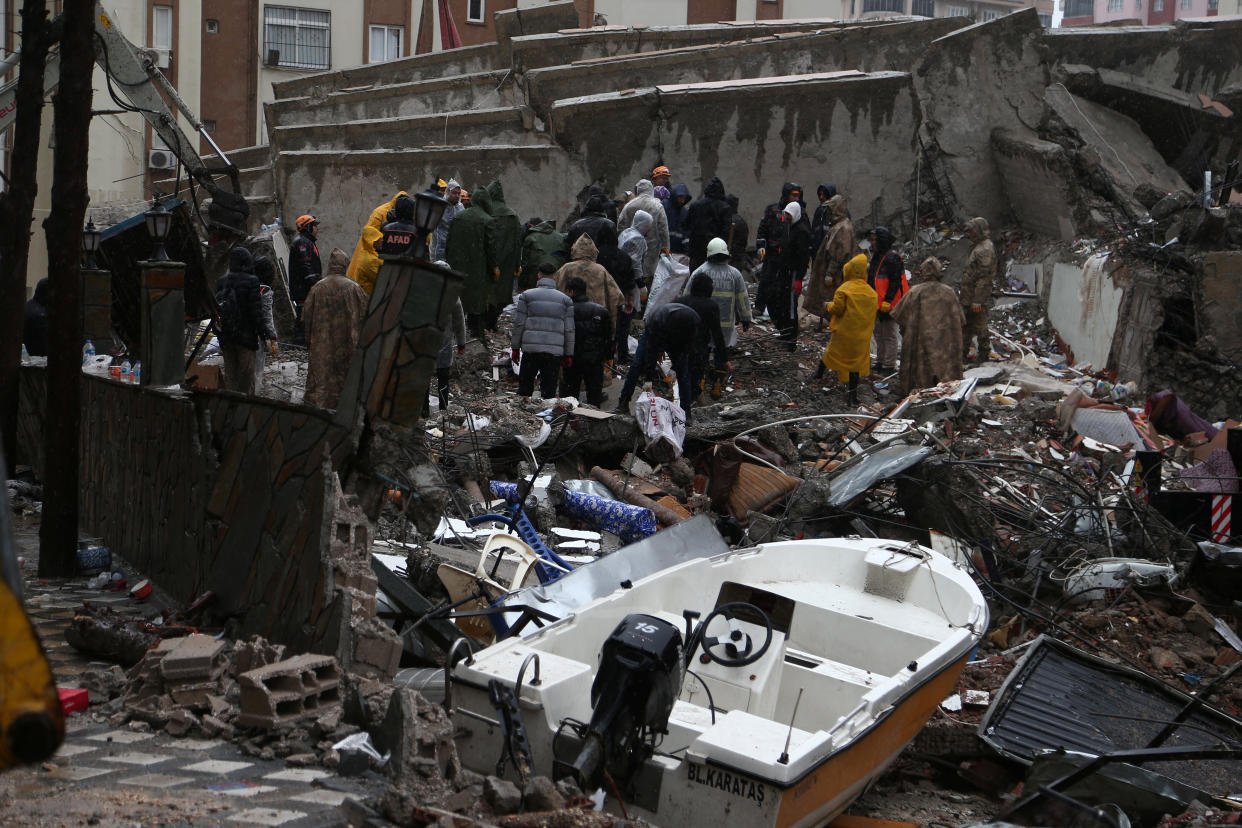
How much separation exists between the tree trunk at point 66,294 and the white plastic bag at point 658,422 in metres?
5.22

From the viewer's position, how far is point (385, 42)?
32188mm

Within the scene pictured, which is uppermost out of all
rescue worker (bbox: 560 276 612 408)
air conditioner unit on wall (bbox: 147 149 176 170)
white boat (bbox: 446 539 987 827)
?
air conditioner unit on wall (bbox: 147 149 176 170)

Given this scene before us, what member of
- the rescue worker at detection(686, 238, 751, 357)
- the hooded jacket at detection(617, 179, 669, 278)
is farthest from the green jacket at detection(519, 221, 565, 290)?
the rescue worker at detection(686, 238, 751, 357)

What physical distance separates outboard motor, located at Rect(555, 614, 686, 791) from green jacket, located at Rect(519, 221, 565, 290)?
995 centimetres

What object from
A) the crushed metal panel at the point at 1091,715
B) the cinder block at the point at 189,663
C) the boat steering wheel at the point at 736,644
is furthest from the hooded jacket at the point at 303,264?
the crushed metal panel at the point at 1091,715

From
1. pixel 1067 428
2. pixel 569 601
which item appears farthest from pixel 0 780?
pixel 1067 428

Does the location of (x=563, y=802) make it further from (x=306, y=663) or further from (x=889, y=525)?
(x=889, y=525)

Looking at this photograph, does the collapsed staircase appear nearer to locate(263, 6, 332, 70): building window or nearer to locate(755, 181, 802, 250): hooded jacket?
locate(755, 181, 802, 250): hooded jacket

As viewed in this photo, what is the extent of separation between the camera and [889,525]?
36.9ft

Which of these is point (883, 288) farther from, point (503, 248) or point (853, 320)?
point (503, 248)

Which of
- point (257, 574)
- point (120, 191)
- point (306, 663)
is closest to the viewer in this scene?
point (306, 663)

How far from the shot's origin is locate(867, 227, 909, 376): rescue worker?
15133 mm

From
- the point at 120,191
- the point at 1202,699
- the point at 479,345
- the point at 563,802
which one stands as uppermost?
the point at 120,191

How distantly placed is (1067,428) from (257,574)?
962cm
